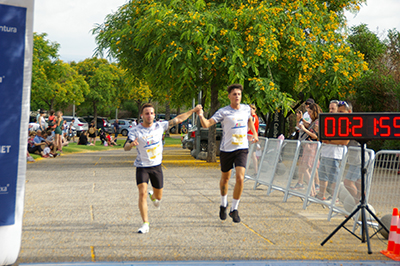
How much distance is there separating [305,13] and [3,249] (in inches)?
561

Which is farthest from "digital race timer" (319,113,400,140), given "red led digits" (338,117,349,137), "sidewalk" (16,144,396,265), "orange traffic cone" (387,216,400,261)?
"sidewalk" (16,144,396,265)

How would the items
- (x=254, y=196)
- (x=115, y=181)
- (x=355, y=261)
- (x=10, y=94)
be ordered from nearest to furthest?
(x=10, y=94), (x=355, y=261), (x=254, y=196), (x=115, y=181)

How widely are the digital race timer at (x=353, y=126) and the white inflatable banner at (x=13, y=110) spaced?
3.55 m

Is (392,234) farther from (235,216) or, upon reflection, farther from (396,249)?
(235,216)

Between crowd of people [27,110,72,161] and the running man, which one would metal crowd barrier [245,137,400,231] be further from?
crowd of people [27,110,72,161]

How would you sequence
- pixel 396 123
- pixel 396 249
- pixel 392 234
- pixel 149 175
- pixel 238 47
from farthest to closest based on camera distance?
pixel 238 47
pixel 149 175
pixel 396 123
pixel 392 234
pixel 396 249

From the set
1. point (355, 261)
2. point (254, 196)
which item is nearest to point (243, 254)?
point (355, 261)

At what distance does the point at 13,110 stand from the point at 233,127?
12.0 feet

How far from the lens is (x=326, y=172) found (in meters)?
8.56

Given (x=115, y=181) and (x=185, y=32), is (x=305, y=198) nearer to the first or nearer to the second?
(x=115, y=181)

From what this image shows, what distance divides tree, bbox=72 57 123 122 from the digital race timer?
178 ft

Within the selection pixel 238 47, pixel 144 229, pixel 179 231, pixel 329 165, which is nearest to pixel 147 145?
pixel 144 229

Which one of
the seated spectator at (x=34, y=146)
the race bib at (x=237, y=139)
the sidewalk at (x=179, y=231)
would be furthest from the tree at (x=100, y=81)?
the race bib at (x=237, y=139)

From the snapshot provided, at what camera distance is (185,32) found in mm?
15148
